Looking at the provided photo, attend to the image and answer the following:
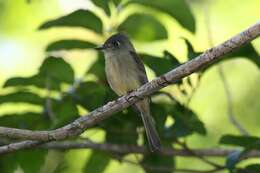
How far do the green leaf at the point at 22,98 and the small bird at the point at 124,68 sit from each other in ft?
1.64

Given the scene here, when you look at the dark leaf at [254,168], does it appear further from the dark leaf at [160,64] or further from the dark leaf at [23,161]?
the dark leaf at [23,161]

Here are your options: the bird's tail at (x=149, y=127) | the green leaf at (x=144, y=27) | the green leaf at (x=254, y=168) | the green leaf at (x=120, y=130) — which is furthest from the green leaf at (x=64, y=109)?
the green leaf at (x=254, y=168)

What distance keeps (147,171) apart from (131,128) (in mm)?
294

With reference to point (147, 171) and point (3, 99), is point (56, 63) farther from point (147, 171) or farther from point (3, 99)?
point (147, 171)

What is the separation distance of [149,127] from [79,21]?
785mm

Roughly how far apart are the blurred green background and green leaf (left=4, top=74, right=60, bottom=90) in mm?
1098

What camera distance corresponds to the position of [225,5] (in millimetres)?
5863

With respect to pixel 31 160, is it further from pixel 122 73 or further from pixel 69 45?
pixel 122 73

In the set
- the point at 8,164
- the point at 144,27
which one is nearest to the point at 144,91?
the point at 144,27

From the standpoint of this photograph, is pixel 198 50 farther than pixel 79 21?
Yes

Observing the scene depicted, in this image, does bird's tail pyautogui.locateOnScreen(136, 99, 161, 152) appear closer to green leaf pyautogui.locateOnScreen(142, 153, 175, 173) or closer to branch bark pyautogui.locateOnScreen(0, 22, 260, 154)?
green leaf pyautogui.locateOnScreen(142, 153, 175, 173)

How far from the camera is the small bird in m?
4.49

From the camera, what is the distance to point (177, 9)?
13.7ft

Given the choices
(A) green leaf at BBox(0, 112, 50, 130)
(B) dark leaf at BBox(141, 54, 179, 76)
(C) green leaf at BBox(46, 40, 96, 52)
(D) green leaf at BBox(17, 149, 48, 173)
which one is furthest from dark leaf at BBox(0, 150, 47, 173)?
(B) dark leaf at BBox(141, 54, 179, 76)
